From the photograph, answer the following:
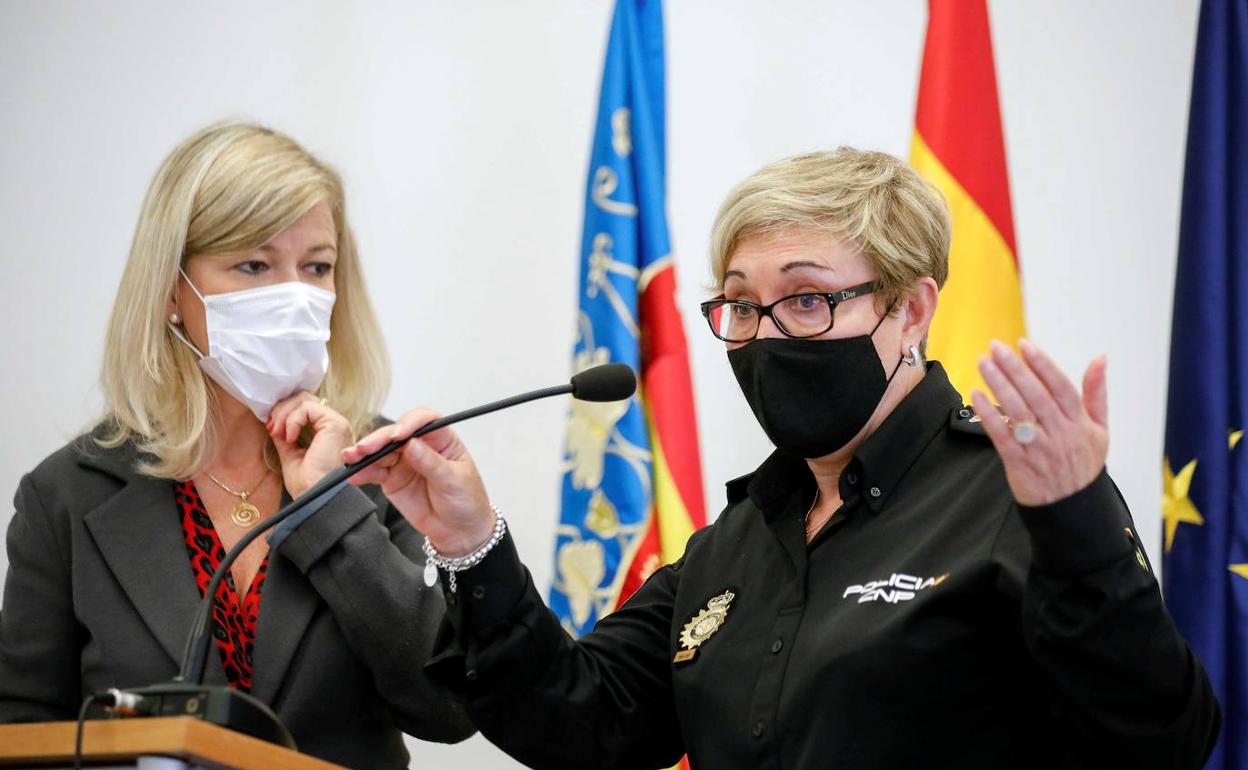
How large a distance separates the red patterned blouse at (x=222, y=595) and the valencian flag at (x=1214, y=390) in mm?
1691

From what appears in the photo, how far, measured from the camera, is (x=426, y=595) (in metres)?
2.50

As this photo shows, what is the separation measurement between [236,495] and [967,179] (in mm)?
1665

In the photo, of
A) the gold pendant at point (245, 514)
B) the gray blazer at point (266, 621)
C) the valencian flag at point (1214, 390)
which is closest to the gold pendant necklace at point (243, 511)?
the gold pendant at point (245, 514)

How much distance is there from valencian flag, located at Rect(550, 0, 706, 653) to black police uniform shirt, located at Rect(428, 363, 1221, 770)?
40.4 inches

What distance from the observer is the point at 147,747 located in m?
1.47

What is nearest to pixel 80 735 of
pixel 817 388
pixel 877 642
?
pixel 877 642

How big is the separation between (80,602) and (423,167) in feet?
6.14

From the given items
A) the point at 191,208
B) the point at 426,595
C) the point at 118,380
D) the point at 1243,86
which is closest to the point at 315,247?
the point at 191,208

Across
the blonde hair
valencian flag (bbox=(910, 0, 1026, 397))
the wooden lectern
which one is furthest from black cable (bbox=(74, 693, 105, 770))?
valencian flag (bbox=(910, 0, 1026, 397))

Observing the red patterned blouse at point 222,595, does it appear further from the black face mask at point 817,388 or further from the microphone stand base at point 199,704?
the black face mask at point 817,388

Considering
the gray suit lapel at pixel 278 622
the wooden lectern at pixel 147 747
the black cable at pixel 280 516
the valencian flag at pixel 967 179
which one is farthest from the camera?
the valencian flag at pixel 967 179

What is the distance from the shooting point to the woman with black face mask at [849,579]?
1589 millimetres

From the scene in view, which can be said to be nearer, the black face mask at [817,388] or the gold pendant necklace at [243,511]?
the black face mask at [817,388]

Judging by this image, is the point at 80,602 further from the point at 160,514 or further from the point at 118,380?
the point at 118,380
